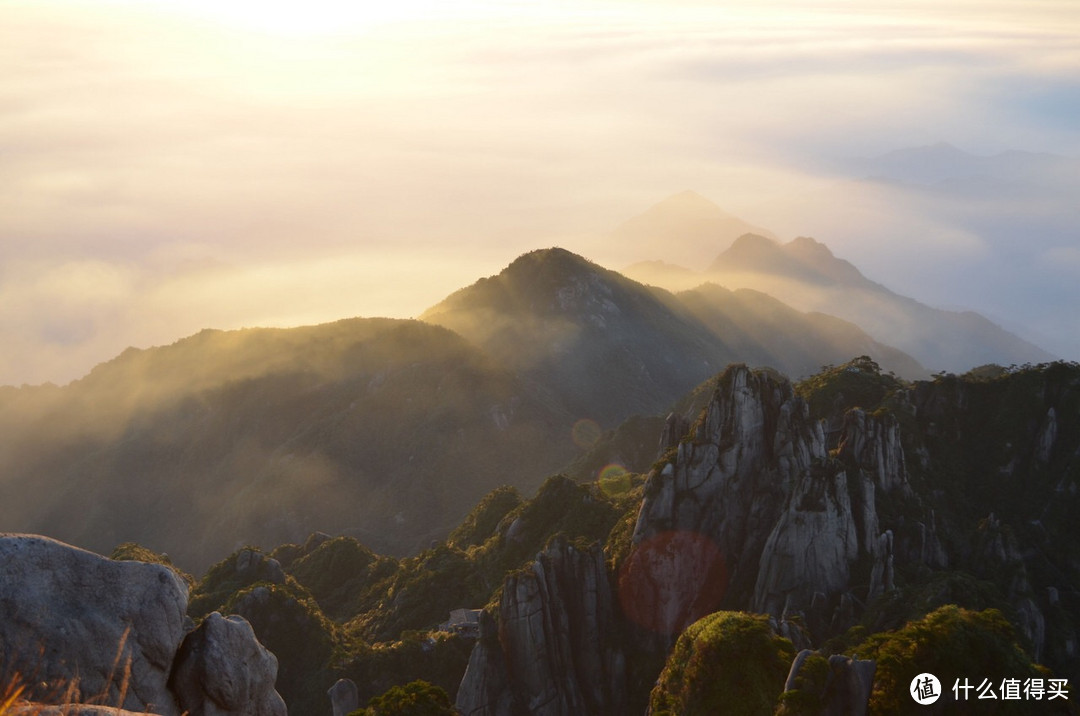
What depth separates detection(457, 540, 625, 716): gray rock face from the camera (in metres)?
67.2

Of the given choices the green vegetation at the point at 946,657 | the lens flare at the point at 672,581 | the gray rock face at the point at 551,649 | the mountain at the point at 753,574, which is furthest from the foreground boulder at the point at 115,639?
the lens flare at the point at 672,581

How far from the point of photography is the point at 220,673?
36.4m

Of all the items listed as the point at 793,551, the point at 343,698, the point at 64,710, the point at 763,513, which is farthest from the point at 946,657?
the point at 343,698

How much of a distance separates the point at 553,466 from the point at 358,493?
31175 millimetres

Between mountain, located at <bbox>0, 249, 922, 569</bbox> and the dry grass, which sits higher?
the dry grass

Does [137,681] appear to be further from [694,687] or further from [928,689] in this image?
[928,689]

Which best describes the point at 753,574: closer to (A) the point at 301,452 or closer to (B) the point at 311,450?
(B) the point at 311,450

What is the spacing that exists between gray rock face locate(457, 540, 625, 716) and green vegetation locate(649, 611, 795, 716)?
621 inches

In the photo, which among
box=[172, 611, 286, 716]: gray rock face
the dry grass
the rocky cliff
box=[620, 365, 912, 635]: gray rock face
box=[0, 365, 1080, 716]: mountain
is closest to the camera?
the dry grass

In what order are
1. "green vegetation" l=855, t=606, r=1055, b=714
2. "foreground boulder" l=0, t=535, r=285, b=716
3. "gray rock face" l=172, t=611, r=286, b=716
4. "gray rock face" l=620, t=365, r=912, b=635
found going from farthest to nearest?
"gray rock face" l=620, t=365, r=912, b=635
"green vegetation" l=855, t=606, r=1055, b=714
"gray rock face" l=172, t=611, r=286, b=716
"foreground boulder" l=0, t=535, r=285, b=716

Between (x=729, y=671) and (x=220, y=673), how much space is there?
2515cm

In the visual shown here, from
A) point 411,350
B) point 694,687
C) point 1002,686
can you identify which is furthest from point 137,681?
point 411,350

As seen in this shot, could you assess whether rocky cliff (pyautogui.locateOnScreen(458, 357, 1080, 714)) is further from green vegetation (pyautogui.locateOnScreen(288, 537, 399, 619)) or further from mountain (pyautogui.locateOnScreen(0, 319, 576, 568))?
mountain (pyautogui.locateOnScreen(0, 319, 576, 568))

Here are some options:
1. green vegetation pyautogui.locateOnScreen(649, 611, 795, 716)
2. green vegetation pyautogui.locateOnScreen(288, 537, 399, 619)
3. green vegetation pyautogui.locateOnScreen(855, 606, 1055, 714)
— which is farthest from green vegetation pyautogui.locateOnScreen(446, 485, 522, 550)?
green vegetation pyautogui.locateOnScreen(855, 606, 1055, 714)
